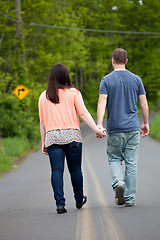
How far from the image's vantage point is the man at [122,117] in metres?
7.15

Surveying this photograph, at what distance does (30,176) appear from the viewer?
1378 cm

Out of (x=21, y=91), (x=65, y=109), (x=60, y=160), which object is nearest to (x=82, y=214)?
(x=60, y=160)

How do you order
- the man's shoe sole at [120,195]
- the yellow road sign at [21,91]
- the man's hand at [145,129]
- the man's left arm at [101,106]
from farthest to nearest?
the yellow road sign at [21,91]
the man's hand at [145,129]
the man's left arm at [101,106]
the man's shoe sole at [120,195]

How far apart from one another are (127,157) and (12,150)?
45.0ft

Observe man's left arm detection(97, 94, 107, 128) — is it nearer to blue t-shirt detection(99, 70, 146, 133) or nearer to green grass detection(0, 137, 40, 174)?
blue t-shirt detection(99, 70, 146, 133)

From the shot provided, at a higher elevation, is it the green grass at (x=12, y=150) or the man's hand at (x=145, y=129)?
the man's hand at (x=145, y=129)

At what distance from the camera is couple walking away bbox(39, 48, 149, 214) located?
691cm

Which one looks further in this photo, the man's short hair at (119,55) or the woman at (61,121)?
the man's short hair at (119,55)

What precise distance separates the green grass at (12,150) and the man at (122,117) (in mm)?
8879

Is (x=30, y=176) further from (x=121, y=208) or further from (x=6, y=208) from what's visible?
(x=121, y=208)

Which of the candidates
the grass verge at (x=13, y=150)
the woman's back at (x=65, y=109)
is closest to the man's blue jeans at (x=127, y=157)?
the woman's back at (x=65, y=109)

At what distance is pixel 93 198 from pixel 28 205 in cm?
105

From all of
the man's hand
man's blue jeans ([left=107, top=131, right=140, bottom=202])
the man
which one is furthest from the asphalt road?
the man's hand

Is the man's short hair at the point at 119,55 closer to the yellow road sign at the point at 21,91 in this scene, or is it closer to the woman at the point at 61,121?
the woman at the point at 61,121
